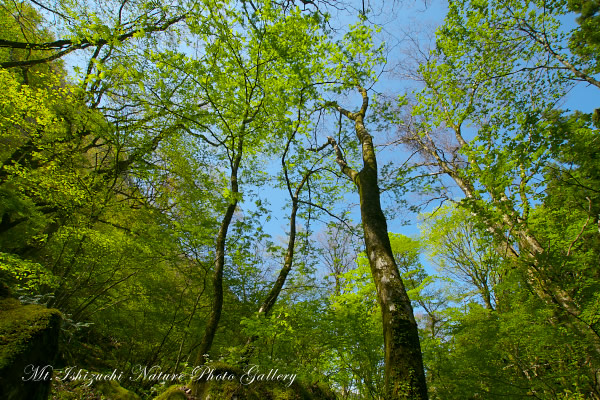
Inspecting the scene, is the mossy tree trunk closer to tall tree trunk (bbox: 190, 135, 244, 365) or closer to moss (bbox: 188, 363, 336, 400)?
tall tree trunk (bbox: 190, 135, 244, 365)

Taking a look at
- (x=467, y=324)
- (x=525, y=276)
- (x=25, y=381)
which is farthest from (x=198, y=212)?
(x=467, y=324)

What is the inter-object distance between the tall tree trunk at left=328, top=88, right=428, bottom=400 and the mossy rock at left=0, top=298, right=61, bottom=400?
3013mm

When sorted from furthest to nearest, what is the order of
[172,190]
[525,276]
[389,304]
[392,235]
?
[392,235], [172,190], [525,276], [389,304]

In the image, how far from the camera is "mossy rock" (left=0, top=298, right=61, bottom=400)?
202cm

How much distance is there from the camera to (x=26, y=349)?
219 cm

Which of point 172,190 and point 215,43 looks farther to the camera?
point 172,190

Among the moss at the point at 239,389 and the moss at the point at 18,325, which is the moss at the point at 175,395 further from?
the moss at the point at 18,325

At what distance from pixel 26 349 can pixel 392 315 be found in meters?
3.27

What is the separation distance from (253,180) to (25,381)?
5749 millimetres

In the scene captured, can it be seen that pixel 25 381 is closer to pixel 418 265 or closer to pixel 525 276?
pixel 525 276

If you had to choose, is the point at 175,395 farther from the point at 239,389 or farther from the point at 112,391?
the point at 112,391

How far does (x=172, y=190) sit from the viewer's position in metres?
9.89

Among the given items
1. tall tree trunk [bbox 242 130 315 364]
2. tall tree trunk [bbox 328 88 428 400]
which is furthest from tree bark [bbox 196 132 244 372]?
tall tree trunk [bbox 328 88 428 400]

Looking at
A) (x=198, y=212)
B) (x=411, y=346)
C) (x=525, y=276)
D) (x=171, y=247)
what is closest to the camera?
(x=411, y=346)
